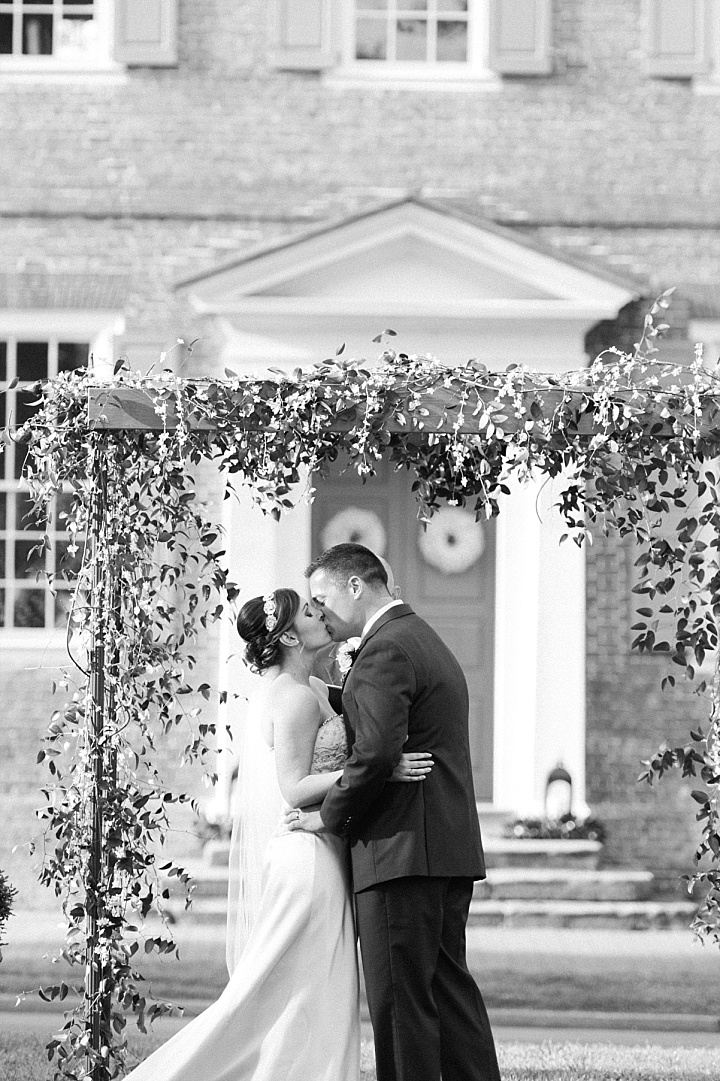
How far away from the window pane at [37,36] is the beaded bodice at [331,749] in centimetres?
727

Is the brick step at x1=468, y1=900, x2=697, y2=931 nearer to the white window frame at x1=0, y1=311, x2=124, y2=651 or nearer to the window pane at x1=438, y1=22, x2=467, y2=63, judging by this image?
the white window frame at x1=0, y1=311, x2=124, y2=651

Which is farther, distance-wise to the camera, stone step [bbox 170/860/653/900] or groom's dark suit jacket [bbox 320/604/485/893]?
stone step [bbox 170/860/653/900]

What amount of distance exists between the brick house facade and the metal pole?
17.1ft

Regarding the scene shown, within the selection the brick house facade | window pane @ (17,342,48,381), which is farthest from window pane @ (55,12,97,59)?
window pane @ (17,342,48,381)

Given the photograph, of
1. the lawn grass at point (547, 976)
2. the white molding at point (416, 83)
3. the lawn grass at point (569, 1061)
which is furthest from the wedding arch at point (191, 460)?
the white molding at point (416, 83)

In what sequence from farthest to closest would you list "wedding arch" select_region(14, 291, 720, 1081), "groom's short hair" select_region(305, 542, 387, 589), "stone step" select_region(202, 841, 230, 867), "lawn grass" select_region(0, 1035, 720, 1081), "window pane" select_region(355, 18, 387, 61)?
"window pane" select_region(355, 18, 387, 61)
"stone step" select_region(202, 841, 230, 867)
"lawn grass" select_region(0, 1035, 720, 1081)
"wedding arch" select_region(14, 291, 720, 1081)
"groom's short hair" select_region(305, 542, 387, 589)

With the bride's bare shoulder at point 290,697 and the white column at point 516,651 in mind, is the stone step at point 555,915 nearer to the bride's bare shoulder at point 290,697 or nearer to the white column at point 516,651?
the white column at point 516,651

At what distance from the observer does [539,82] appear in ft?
34.5

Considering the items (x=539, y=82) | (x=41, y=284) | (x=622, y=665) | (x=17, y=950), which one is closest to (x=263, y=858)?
(x=17, y=950)

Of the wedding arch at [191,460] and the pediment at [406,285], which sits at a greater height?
the pediment at [406,285]

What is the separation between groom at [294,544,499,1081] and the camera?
4.71m

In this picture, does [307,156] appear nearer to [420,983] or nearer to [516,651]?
[516,651]

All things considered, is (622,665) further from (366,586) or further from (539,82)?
(366,586)

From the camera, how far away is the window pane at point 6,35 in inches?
420
